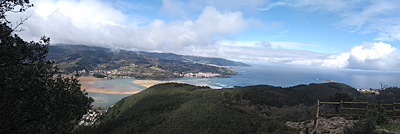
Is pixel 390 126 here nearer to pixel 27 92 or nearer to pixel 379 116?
pixel 379 116

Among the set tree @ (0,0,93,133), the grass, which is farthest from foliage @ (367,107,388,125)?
tree @ (0,0,93,133)

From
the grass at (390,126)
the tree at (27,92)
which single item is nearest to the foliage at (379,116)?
the grass at (390,126)

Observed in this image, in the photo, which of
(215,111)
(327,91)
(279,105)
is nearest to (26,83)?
(215,111)

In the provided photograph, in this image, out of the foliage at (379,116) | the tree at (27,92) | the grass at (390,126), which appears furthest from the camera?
the foliage at (379,116)

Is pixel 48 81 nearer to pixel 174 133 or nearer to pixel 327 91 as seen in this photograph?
pixel 174 133

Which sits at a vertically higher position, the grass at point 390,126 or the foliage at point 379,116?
the foliage at point 379,116

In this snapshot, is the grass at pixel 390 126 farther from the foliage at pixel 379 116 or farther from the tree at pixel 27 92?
the tree at pixel 27 92

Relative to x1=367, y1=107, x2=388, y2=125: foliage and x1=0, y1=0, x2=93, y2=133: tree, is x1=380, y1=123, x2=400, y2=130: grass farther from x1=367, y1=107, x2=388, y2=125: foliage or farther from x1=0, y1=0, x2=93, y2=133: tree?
x1=0, y1=0, x2=93, y2=133: tree

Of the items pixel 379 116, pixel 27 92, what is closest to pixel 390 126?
pixel 379 116
